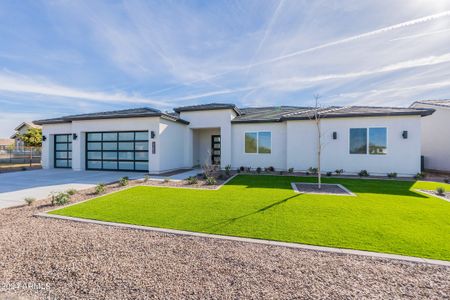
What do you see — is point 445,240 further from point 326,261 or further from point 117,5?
point 117,5

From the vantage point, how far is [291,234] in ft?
13.6

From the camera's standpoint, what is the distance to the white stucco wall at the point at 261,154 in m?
13.6

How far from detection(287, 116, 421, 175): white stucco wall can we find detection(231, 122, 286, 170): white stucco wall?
0.64 metres

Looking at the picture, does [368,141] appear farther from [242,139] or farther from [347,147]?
[242,139]

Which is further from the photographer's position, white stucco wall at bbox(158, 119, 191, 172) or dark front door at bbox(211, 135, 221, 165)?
dark front door at bbox(211, 135, 221, 165)

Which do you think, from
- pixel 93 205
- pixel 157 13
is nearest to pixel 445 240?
pixel 93 205

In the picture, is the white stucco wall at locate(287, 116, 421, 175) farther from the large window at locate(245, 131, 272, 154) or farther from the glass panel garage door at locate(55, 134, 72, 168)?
the glass panel garage door at locate(55, 134, 72, 168)

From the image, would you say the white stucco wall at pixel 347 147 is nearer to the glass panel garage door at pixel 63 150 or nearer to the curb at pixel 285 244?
the curb at pixel 285 244

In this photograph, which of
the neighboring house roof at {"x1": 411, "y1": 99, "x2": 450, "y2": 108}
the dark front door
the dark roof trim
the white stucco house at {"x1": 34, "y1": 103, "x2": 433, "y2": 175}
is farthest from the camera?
the dark front door

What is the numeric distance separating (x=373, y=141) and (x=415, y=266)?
10.7 m

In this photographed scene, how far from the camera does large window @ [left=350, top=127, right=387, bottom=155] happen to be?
11.5 meters

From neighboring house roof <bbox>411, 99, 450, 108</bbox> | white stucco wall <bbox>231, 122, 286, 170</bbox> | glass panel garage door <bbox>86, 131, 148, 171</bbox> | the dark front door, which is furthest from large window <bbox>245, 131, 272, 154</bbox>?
neighboring house roof <bbox>411, 99, 450, 108</bbox>

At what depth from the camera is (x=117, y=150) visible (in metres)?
13.9

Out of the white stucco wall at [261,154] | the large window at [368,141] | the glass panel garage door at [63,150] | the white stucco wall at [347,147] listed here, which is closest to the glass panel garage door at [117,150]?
the glass panel garage door at [63,150]
